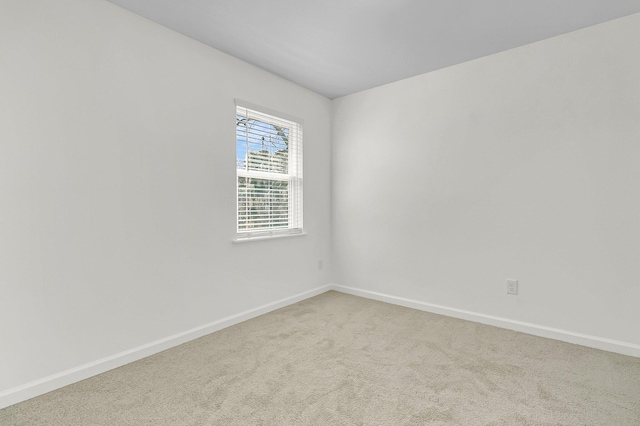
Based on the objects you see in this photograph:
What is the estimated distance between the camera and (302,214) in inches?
141

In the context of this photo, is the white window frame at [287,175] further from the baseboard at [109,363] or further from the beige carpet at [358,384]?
the beige carpet at [358,384]

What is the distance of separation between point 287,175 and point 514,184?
7.04ft

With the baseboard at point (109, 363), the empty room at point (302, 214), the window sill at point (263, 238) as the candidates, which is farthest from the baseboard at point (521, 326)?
the baseboard at point (109, 363)

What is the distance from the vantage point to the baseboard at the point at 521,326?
229cm

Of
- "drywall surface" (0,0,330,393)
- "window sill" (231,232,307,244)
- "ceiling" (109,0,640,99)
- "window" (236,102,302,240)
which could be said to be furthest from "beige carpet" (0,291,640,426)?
"ceiling" (109,0,640,99)

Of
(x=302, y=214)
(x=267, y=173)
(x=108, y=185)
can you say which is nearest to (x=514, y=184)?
(x=302, y=214)

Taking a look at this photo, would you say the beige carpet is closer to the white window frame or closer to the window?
the white window frame

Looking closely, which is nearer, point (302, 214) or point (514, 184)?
point (514, 184)

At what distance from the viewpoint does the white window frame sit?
9.73 feet

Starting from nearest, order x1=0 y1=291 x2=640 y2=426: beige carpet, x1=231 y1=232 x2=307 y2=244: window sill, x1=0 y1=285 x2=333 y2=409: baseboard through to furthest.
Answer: x1=0 y1=291 x2=640 y2=426: beige carpet, x1=0 y1=285 x2=333 y2=409: baseboard, x1=231 y1=232 x2=307 y2=244: window sill

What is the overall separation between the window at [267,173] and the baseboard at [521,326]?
50.1 inches

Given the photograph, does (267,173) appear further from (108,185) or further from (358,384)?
(358,384)

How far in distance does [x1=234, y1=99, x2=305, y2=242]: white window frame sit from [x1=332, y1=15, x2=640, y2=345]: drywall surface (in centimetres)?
67

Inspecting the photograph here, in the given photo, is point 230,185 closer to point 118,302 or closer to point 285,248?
point 285,248
